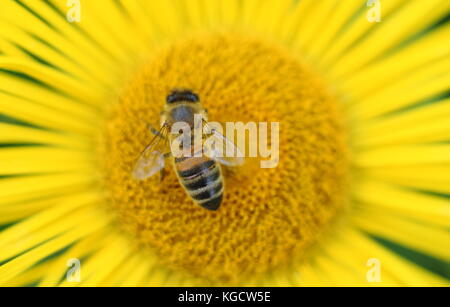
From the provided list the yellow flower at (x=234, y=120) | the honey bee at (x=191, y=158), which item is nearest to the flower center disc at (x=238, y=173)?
the yellow flower at (x=234, y=120)

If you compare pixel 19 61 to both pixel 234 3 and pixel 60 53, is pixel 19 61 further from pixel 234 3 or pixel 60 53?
pixel 234 3

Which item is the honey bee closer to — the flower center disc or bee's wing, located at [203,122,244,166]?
bee's wing, located at [203,122,244,166]

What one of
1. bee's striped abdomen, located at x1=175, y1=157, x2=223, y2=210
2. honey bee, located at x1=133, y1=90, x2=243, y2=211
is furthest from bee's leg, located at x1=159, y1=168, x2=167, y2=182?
bee's striped abdomen, located at x1=175, y1=157, x2=223, y2=210

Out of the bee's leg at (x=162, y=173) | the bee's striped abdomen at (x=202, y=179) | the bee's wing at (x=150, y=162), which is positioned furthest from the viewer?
the bee's leg at (x=162, y=173)

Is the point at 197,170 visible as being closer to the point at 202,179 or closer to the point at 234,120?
the point at 202,179

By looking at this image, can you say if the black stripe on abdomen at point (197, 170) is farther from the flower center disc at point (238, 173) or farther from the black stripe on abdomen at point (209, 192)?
the flower center disc at point (238, 173)

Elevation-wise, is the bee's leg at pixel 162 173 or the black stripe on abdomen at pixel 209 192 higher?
the bee's leg at pixel 162 173
